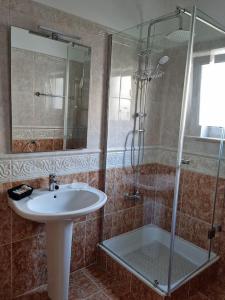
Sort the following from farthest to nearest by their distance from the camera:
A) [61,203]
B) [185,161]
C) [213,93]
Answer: [213,93] < [185,161] < [61,203]

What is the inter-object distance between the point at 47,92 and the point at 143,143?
1100 mm

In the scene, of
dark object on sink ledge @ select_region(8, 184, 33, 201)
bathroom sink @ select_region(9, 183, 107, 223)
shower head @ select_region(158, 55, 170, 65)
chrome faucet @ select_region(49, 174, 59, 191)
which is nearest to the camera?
bathroom sink @ select_region(9, 183, 107, 223)

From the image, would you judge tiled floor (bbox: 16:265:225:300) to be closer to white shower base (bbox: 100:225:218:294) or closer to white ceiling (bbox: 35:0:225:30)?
white shower base (bbox: 100:225:218:294)

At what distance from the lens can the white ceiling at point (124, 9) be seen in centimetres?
183

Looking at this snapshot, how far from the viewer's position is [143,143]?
2422mm

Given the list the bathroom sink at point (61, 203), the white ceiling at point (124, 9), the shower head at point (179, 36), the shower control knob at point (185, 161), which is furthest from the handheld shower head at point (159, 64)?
the bathroom sink at point (61, 203)

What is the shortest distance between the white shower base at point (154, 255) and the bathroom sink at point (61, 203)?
677mm

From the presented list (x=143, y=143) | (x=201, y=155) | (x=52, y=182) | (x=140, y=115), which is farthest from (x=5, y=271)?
(x=201, y=155)

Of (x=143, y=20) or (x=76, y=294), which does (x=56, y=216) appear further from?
(x=143, y=20)

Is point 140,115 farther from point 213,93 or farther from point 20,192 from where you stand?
point 20,192

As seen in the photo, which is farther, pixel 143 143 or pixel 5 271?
pixel 143 143

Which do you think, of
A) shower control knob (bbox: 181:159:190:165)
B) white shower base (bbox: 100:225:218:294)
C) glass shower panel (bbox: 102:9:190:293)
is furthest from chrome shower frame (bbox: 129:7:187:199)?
shower control knob (bbox: 181:159:190:165)

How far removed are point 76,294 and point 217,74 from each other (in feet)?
7.23

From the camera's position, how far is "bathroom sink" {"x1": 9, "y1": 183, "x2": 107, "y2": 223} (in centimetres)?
A: 143
